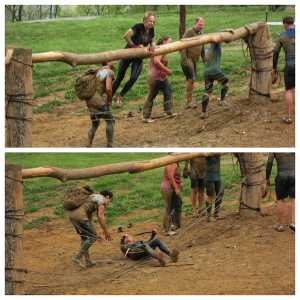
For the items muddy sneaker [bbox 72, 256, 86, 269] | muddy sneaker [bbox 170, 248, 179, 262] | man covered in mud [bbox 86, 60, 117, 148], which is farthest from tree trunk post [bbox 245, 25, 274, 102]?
muddy sneaker [bbox 72, 256, 86, 269]

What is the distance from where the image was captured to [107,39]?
2162cm

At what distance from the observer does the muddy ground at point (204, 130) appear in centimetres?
868

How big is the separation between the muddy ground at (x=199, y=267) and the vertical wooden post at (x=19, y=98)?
1.46 m

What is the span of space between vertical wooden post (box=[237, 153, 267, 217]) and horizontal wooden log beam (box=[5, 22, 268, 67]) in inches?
86.0

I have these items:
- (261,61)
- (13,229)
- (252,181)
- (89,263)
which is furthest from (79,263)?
(261,61)

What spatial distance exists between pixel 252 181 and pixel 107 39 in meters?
14.3

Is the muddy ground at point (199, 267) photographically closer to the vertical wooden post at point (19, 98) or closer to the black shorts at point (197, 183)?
the black shorts at point (197, 183)

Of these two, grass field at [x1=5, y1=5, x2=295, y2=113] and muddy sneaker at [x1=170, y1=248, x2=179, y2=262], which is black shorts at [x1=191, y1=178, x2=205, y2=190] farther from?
grass field at [x1=5, y1=5, x2=295, y2=113]

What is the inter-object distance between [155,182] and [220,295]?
7.14 metres

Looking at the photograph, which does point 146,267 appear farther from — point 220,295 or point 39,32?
point 39,32

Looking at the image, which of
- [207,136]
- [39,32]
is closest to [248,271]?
[207,136]

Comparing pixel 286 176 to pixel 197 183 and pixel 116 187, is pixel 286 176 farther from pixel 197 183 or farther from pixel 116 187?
pixel 116 187

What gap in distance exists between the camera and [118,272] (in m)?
7.35

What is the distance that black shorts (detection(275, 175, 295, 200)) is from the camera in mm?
7773
